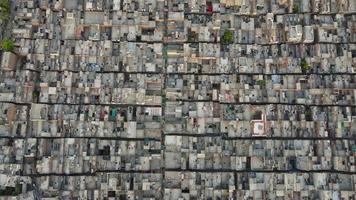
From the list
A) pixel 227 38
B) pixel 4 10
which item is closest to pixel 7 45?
pixel 4 10

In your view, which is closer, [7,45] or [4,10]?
[7,45]

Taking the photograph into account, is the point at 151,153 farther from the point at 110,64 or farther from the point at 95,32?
the point at 95,32

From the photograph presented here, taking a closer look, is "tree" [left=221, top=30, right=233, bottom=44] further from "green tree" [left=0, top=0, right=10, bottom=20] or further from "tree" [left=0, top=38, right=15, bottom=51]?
"green tree" [left=0, top=0, right=10, bottom=20]

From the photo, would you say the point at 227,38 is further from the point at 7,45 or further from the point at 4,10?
the point at 4,10

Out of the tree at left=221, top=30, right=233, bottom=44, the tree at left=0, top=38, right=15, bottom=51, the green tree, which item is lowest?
the tree at left=0, top=38, right=15, bottom=51

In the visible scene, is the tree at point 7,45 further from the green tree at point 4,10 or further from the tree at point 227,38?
the tree at point 227,38

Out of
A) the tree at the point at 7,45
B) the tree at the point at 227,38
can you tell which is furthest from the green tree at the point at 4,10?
the tree at the point at 227,38

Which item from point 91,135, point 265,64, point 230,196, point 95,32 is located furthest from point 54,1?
point 230,196

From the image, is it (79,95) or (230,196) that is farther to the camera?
(79,95)

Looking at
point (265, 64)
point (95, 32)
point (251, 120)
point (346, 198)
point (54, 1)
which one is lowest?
point (346, 198)

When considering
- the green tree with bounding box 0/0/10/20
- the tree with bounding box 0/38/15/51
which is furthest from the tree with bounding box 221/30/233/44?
the green tree with bounding box 0/0/10/20

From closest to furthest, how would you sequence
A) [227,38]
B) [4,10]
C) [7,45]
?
[7,45] < [227,38] < [4,10]
